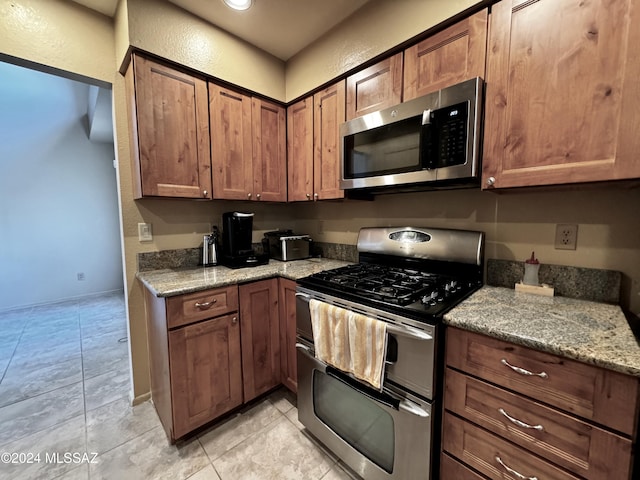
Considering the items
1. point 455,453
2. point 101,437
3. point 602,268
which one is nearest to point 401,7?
point 602,268

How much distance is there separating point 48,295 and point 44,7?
160 inches

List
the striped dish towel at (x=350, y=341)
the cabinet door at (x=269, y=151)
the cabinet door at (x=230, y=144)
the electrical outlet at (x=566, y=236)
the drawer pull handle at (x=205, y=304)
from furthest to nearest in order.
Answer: the cabinet door at (x=269, y=151) < the cabinet door at (x=230, y=144) < the drawer pull handle at (x=205, y=304) < the electrical outlet at (x=566, y=236) < the striped dish towel at (x=350, y=341)

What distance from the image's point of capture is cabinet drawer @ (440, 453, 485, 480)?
100 cm

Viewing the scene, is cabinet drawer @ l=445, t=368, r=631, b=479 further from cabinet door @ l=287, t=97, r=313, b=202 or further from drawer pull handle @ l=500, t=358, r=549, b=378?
cabinet door @ l=287, t=97, r=313, b=202

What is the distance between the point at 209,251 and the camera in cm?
202

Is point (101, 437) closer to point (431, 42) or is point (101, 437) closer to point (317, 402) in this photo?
point (317, 402)

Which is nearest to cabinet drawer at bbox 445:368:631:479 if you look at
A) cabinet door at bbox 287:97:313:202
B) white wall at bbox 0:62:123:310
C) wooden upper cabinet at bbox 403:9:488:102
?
wooden upper cabinet at bbox 403:9:488:102

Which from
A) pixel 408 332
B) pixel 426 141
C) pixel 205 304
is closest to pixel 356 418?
pixel 408 332

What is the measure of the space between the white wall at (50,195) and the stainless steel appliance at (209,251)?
3507 mm

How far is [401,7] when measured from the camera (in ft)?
4.68

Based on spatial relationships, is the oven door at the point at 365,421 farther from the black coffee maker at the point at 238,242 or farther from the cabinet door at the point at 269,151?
the cabinet door at the point at 269,151

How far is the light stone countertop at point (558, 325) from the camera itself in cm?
74

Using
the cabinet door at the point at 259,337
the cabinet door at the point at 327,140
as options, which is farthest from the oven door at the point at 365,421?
the cabinet door at the point at 327,140

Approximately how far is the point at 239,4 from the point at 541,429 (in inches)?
96.4
